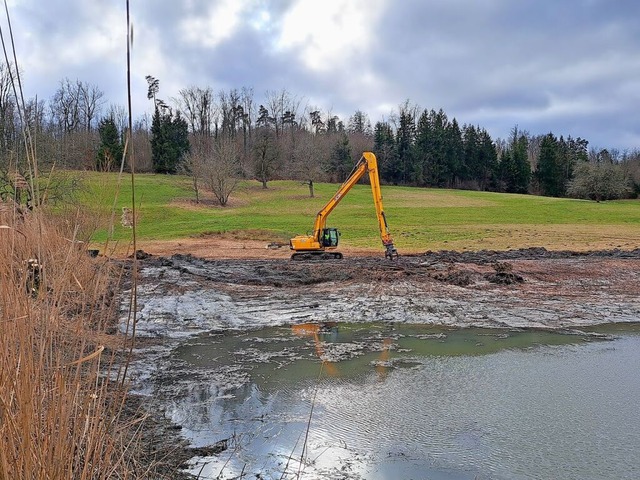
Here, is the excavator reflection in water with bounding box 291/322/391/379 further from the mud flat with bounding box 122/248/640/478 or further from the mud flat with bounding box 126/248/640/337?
the mud flat with bounding box 126/248/640/337

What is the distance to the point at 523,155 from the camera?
228 feet

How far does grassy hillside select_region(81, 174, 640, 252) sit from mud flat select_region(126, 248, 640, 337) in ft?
9.61

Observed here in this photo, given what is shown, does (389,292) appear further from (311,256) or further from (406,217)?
(406,217)

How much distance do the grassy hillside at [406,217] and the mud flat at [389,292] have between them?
2.93 meters

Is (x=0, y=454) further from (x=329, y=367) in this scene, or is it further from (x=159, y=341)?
(x=159, y=341)

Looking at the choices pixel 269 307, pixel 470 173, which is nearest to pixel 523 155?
pixel 470 173

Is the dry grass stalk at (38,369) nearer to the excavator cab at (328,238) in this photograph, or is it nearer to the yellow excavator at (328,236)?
the yellow excavator at (328,236)

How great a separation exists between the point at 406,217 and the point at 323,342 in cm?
2982

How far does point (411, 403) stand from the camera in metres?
6.73

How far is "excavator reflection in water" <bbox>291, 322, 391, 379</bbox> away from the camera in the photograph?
8024 millimetres

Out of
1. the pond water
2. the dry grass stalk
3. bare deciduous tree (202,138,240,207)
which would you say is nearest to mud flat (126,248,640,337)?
Answer: the pond water

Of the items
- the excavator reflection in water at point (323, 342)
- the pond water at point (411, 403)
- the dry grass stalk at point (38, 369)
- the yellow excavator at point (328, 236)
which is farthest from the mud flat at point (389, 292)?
the dry grass stalk at point (38, 369)

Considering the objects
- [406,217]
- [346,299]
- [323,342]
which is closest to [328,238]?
[346,299]

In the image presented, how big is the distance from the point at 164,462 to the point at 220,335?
5344 millimetres
